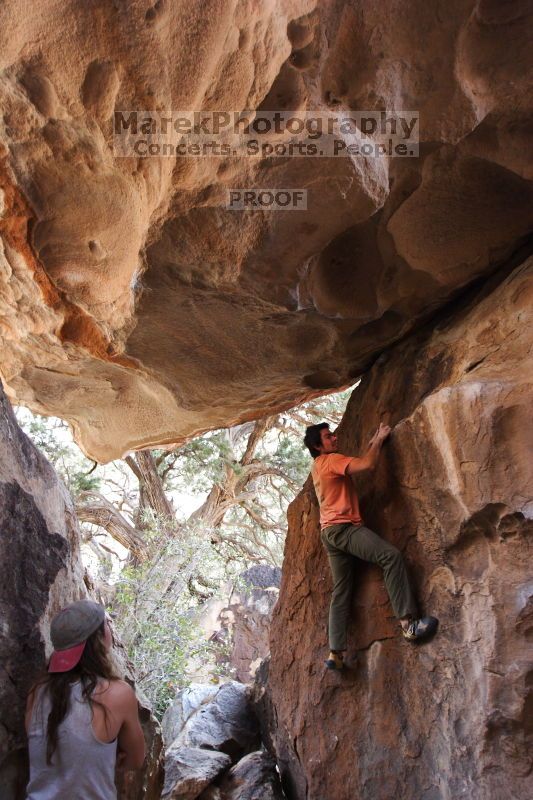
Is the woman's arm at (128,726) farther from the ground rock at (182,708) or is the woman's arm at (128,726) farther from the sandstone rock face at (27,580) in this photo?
the ground rock at (182,708)

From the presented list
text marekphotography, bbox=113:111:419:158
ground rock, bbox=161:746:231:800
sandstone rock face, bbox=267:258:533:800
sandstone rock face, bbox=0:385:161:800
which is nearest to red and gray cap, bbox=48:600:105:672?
sandstone rock face, bbox=0:385:161:800

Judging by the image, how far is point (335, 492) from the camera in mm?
3805

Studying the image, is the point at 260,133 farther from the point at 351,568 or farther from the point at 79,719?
the point at 351,568

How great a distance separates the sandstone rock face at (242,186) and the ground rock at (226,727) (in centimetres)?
300

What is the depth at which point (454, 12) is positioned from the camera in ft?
8.13

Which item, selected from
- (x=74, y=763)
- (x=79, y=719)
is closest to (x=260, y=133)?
(x=79, y=719)

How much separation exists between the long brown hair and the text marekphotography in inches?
83.3

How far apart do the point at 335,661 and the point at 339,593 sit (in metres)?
0.40

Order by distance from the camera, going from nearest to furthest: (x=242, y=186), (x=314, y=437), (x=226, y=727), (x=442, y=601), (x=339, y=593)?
(x=242, y=186)
(x=442, y=601)
(x=339, y=593)
(x=314, y=437)
(x=226, y=727)

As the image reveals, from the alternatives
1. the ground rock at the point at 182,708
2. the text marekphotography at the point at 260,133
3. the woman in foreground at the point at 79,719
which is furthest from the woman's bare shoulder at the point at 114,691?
the ground rock at the point at 182,708

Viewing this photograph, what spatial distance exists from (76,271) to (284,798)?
12.2 feet

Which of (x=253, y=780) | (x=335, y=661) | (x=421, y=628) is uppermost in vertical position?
(x=421, y=628)

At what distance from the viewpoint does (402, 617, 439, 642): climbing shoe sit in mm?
3174

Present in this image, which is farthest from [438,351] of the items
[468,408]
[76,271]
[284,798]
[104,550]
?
[104,550]
